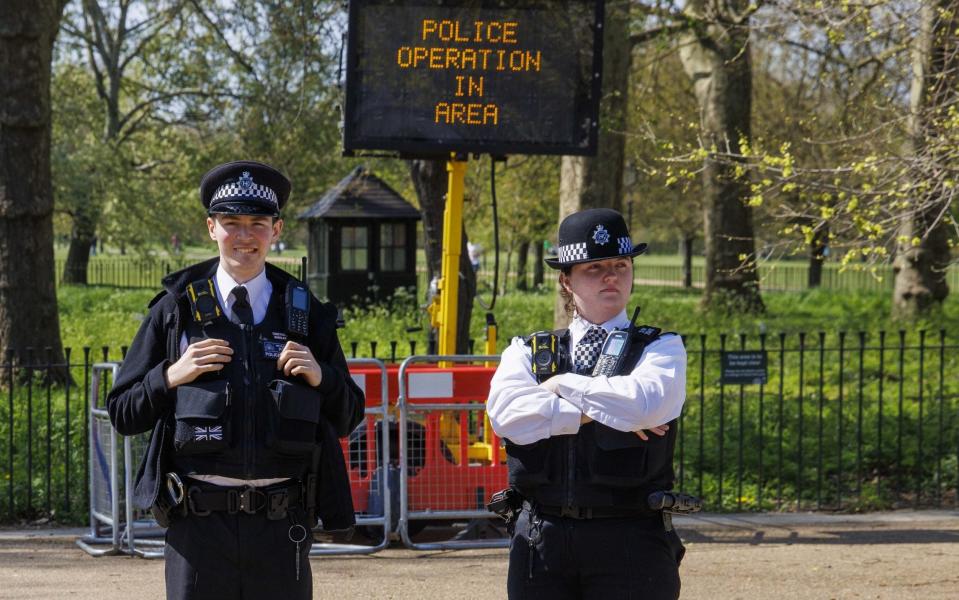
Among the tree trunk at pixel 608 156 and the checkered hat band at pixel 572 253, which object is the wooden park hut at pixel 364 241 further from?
the checkered hat band at pixel 572 253

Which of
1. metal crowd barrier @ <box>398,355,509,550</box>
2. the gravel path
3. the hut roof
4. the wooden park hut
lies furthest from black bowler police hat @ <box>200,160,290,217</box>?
the wooden park hut

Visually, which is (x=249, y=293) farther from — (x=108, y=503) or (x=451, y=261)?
(x=108, y=503)

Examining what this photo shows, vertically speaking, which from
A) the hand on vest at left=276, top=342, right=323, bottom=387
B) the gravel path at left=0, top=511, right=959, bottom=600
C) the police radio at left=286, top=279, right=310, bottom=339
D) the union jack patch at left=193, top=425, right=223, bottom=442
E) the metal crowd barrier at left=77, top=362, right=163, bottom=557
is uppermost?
the police radio at left=286, top=279, right=310, bottom=339

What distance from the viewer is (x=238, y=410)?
388 cm

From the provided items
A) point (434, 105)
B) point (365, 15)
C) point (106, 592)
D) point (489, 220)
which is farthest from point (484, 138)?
point (489, 220)

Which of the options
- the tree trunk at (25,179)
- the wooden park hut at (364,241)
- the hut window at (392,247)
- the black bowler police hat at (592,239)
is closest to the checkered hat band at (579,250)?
the black bowler police hat at (592,239)

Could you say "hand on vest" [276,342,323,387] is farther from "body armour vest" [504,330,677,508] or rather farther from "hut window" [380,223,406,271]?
"hut window" [380,223,406,271]

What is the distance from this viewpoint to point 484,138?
827cm

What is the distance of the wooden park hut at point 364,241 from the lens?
2591 cm

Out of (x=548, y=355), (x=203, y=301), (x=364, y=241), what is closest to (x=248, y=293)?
(x=203, y=301)

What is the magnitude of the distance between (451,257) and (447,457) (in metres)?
1.38

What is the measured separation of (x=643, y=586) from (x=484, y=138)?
15.9ft

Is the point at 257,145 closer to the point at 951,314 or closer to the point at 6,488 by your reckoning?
the point at 951,314

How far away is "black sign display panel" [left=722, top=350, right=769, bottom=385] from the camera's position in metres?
9.59
